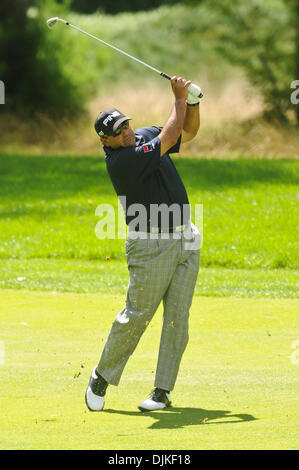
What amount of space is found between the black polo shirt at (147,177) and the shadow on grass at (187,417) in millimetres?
1137

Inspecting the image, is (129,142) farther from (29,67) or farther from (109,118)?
(29,67)

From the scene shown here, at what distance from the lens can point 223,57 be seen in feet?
86.8

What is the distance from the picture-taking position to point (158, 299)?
5.60 m

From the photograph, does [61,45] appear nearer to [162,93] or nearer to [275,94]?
[162,93]

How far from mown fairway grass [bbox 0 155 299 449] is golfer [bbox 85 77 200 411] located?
0.83ft

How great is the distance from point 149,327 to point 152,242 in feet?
8.80

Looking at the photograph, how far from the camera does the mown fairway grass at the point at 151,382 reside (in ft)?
15.4
